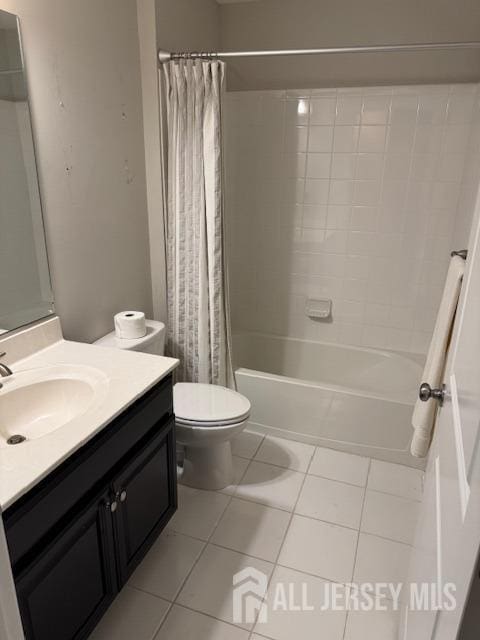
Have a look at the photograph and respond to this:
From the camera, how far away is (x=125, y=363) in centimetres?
157

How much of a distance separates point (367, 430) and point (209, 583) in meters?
1.14

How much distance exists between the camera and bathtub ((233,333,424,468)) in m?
2.32

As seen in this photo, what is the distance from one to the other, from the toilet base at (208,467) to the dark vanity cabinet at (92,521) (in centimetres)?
41

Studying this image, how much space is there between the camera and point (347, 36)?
248 centimetres

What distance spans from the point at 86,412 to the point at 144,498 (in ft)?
1.52

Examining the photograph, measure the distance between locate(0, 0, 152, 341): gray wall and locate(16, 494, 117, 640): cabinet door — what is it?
839mm

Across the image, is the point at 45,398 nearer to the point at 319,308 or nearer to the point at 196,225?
the point at 196,225

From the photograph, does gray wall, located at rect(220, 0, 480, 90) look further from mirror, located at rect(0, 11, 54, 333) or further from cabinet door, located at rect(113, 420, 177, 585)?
cabinet door, located at rect(113, 420, 177, 585)

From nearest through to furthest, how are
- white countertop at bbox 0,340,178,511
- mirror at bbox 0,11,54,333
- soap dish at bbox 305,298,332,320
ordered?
white countertop at bbox 0,340,178,511, mirror at bbox 0,11,54,333, soap dish at bbox 305,298,332,320

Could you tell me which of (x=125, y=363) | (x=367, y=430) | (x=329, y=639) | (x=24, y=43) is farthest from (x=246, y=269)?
(x=329, y=639)

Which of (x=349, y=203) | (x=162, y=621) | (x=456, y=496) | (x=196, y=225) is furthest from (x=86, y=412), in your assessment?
(x=349, y=203)

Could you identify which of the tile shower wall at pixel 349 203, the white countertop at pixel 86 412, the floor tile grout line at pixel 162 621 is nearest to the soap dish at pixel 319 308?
the tile shower wall at pixel 349 203

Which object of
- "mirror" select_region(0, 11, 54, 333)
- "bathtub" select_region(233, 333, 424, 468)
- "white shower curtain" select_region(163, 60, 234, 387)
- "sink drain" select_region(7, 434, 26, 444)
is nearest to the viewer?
"sink drain" select_region(7, 434, 26, 444)

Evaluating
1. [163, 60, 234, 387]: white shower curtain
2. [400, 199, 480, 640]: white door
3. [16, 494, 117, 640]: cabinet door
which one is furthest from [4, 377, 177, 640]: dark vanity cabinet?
[400, 199, 480, 640]: white door
